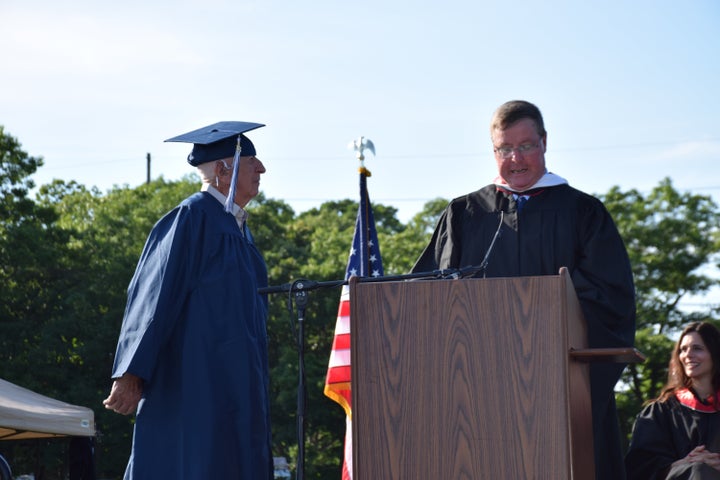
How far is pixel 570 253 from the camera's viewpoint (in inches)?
162

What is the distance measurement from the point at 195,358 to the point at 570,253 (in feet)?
5.25

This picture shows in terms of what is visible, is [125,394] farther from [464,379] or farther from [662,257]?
[662,257]

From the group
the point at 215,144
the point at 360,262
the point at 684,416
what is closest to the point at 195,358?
the point at 215,144

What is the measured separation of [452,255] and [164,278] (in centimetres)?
125

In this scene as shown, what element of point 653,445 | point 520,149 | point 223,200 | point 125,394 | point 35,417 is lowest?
point 35,417

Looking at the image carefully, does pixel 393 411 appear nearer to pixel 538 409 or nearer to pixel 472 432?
pixel 472 432

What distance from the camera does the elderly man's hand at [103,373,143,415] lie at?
3.71 meters

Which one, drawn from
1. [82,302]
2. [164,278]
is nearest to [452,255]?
[164,278]

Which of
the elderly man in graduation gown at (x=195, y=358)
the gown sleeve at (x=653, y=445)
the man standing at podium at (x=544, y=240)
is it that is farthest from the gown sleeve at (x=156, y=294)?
the gown sleeve at (x=653, y=445)

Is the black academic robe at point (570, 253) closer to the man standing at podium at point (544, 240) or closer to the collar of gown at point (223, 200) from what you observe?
the man standing at podium at point (544, 240)

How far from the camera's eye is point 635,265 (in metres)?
24.0

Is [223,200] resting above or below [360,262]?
above

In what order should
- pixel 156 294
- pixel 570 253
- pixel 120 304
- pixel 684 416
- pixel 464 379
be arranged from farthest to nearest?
1. pixel 120 304
2. pixel 684 416
3. pixel 570 253
4. pixel 156 294
5. pixel 464 379

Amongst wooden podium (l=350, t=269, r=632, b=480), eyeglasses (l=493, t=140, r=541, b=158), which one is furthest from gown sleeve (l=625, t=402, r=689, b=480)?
wooden podium (l=350, t=269, r=632, b=480)
